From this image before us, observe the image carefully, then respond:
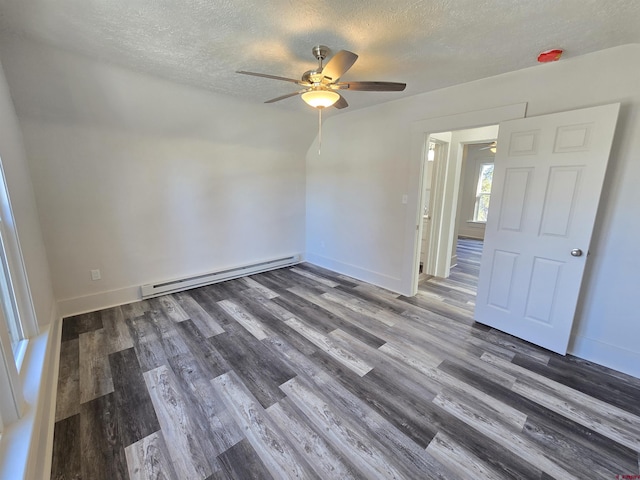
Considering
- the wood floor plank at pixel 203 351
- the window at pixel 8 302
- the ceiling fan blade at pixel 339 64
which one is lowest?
the wood floor plank at pixel 203 351

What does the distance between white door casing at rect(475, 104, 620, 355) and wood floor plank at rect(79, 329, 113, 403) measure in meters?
3.40

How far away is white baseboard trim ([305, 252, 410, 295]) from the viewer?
3619 mm

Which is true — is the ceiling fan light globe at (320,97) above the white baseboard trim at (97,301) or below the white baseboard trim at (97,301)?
above

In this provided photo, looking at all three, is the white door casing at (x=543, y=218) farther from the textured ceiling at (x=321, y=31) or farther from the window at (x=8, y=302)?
the window at (x=8, y=302)

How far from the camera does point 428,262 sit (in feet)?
14.0

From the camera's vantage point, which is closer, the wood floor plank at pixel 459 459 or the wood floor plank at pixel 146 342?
the wood floor plank at pixel 459 459

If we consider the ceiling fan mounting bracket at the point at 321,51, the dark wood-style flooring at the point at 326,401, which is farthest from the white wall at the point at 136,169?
the ceiling fan mounting bracket at the point at 321,51

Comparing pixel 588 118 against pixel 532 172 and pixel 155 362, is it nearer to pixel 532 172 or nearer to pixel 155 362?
pixel 532 172

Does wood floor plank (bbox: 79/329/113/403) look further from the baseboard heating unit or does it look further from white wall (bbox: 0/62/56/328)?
the baseboard heating unit

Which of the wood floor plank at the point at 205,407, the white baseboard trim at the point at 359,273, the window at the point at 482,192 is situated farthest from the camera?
the window at the point at 482,192

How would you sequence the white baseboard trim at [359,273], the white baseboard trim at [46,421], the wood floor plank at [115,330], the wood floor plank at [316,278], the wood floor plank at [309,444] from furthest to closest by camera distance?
the wood floor plank at [316,278], the white baseboard trim at [359,273], the wood floor plank at [115,330], the wood floor plank at [309,444], the white baseboard trim at [46,421]

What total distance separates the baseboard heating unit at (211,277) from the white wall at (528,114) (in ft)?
2.91

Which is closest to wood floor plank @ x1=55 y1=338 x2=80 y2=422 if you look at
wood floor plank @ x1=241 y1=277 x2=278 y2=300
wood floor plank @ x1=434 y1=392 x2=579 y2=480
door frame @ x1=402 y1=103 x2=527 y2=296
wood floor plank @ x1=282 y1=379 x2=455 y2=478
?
wood floor plank @ x1=282 y1=379 x2=455 y2=478

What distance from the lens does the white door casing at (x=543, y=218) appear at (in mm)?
2041
